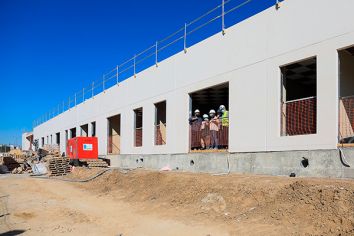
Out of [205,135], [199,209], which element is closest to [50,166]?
[205,135]

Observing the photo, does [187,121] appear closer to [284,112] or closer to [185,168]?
[185,168]

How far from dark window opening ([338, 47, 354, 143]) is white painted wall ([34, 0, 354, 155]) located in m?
0.26

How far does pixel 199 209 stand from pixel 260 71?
4922mm

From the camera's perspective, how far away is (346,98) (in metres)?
10.3

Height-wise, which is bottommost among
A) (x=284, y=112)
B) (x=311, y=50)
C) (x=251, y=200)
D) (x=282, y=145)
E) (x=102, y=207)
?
(x=102, y=207)

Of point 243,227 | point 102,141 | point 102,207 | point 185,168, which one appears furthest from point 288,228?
point 102,141

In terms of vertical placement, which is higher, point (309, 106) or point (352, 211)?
point (309, 106)

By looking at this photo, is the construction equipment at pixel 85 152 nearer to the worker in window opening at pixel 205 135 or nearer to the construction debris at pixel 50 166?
the construction debris at pixel 50 166

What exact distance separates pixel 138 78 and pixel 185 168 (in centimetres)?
772

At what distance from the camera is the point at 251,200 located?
31.6ft

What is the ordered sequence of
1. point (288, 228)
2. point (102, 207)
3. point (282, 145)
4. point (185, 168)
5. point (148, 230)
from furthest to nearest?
point (185, 168) → point (102, 207) → point (282, 145) → point (148, 230) → point (288, 228)

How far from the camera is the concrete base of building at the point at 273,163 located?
31.8 feet

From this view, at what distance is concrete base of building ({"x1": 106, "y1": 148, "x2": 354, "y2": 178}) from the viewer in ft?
31.8

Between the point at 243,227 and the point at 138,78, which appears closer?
the point at 243,227
